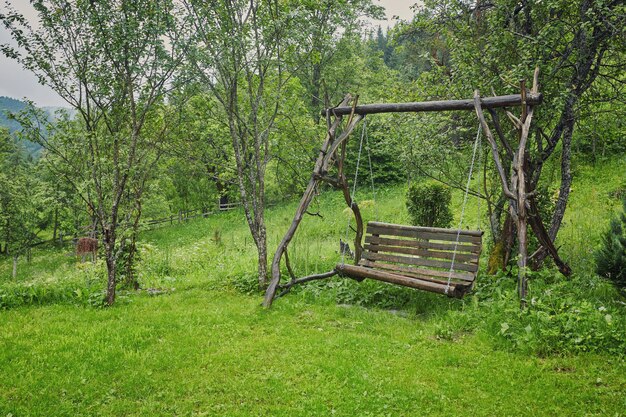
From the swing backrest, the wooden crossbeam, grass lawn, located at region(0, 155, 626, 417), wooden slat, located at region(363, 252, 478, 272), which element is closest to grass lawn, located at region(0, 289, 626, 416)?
grass lawn, located at region(0, 155, 626, 417)

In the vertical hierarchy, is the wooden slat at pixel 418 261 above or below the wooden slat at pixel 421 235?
below

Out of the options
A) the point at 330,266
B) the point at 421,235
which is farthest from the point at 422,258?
the point at 330,266

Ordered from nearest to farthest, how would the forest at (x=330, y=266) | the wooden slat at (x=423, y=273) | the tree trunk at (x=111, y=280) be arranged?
1. the forest at (x=330, y=266)
2. the wooden slat at (x=423, y=273)
3. the tree trunk at (x=111, y=280)

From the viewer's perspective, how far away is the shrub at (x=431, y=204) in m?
9.41

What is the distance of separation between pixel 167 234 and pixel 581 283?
67.5ft

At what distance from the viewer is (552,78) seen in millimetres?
6887

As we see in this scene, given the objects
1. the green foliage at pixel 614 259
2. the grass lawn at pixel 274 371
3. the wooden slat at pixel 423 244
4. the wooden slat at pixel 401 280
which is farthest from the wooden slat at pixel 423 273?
the green foliage at pixel 614 259

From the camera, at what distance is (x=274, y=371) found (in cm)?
432

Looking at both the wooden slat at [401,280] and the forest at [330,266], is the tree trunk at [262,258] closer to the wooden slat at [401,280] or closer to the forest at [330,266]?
the forest at [330,266]

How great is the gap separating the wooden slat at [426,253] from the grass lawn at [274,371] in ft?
4.21

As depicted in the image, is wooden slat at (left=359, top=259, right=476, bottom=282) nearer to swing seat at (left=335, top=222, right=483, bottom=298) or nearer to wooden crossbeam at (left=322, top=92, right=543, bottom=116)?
swing seat at (left=335, top=222, right=483, bottom=298)

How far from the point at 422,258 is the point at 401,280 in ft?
4.97

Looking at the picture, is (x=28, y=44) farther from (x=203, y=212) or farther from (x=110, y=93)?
(x=203, y=212)

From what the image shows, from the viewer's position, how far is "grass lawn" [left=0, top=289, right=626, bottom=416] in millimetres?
3707
